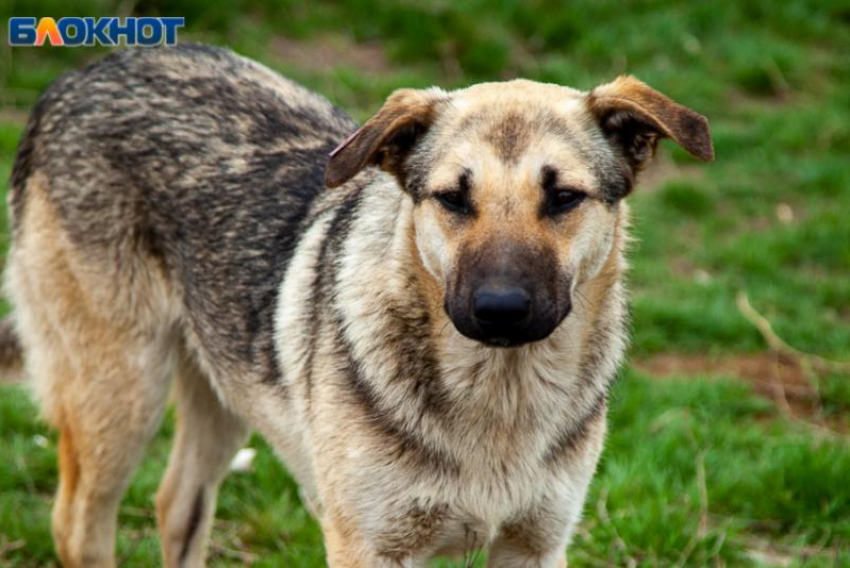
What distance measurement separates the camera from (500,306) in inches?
132

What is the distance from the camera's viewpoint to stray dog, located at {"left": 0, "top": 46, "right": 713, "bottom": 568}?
363 centimetres

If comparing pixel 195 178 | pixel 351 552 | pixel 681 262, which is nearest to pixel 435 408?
pixel 351 552

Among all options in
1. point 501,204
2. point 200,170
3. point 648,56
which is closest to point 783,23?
point 648,56

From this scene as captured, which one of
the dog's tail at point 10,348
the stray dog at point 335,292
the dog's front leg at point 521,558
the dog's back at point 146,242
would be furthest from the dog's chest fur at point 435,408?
the dog's tail at point 10,348

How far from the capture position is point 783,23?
10.4 meters

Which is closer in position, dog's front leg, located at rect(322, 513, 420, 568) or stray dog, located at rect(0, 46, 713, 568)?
stray dog, located at rect(0, 46, 713, 568)

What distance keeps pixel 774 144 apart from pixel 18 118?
16.6 feet

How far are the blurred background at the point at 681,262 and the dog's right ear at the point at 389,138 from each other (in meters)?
1.56

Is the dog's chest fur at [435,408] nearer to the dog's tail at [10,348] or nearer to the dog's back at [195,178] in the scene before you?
the dog's back at [195,178]

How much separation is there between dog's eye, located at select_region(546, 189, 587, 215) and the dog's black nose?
318 mm

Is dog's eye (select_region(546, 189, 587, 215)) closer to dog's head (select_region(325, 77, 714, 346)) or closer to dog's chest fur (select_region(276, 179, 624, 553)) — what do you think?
dog's head (select_region(325, 77, 714, 346))

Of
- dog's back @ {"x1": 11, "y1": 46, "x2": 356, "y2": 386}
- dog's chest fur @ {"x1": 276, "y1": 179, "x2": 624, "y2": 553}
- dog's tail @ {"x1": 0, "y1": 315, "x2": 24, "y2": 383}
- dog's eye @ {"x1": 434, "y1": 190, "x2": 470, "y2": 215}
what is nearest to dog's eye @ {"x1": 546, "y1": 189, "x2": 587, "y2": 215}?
dog's eye @ {"x1": 434, "y1": 190, "x2": 470, "y2": 215}

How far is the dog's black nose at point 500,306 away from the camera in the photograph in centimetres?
335

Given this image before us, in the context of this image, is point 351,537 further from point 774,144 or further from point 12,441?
point 774,144
